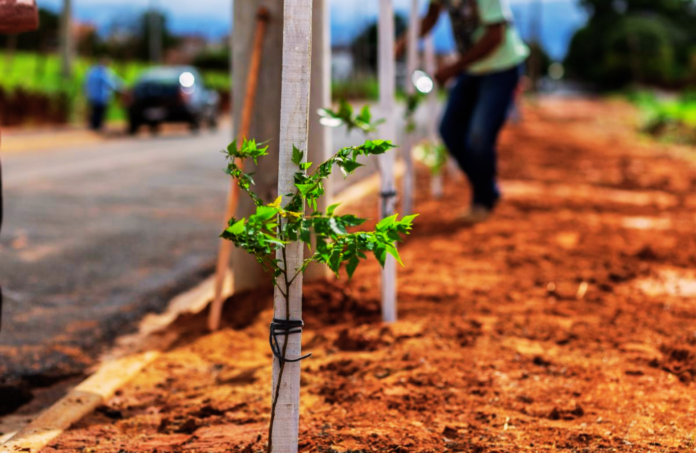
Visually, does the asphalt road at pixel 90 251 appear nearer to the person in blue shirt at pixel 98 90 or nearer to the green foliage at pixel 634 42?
the person in blue shirt at pixel 98 90

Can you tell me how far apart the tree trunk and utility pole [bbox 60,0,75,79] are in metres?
26.1

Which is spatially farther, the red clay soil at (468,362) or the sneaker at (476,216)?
the sneaker at (476,216)

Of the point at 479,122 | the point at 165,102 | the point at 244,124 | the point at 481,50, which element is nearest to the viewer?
the point at 244,124

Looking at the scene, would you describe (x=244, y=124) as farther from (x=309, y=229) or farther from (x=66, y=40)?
(x=66, y=40)

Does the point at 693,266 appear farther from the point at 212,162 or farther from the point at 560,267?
the point at 212,162

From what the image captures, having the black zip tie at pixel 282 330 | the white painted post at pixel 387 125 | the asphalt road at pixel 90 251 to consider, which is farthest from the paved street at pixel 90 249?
the black zip tie at pixel 282 330

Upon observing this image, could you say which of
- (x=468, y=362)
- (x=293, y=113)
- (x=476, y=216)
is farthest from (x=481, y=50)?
(x=293, y=113)

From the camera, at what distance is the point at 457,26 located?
6.47m

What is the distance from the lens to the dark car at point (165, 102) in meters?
22.6

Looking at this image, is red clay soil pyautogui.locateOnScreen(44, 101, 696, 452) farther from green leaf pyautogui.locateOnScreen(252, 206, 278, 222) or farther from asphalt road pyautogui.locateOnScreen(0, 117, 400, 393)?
green leaf pyautogui.locateOnScreen(252, 206, 278, 222)

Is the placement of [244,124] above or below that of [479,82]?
below

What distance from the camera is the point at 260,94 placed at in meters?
4.59

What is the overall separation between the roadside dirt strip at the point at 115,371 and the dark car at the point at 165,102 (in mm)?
17386

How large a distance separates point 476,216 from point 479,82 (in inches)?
38.2
